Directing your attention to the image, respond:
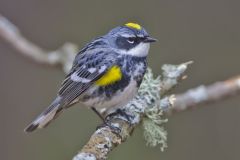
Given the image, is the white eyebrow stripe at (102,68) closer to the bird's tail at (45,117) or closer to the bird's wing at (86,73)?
the bird's wing at (86,73)

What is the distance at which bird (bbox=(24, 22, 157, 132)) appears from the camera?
5055 mm

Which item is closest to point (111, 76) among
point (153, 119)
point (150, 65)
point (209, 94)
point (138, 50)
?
point (138, 50)

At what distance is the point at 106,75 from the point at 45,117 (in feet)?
1.74

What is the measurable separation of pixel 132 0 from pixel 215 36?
1.16 meters

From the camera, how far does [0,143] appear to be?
297 inches

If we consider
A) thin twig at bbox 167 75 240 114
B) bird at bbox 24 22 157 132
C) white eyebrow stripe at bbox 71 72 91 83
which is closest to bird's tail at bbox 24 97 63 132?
bird at bbox 24 22 157 132

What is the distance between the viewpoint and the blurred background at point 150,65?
7.21 meters

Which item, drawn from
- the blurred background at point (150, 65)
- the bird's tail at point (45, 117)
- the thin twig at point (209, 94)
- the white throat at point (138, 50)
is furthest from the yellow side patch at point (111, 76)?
the blurred background at point (150, 65)

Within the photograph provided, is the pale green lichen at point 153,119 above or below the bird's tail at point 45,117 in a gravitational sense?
below

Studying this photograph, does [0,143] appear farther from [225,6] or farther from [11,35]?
[225,6]

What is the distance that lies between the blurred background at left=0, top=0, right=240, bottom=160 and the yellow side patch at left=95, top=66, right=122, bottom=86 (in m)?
1.91

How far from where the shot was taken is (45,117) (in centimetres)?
509

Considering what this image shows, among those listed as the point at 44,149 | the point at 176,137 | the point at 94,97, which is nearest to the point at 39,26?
the point at 44,149

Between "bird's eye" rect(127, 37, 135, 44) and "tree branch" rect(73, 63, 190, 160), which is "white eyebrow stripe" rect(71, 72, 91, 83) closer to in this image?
"tree branch" rect(73, 63, 190, 160)
